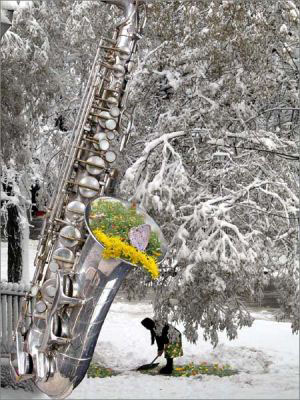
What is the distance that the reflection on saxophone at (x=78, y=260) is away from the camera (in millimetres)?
3014

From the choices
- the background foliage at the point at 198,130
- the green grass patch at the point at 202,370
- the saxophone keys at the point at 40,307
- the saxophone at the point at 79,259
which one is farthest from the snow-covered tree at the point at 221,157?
the saxophone keys at the point at 40,307

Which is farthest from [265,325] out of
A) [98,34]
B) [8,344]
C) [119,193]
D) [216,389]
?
[98,34]

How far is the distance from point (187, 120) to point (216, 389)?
49.3 inches

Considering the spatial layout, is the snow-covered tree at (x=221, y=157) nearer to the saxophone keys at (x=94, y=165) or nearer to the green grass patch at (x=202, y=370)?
the green grass patch at (x=202, y=370)

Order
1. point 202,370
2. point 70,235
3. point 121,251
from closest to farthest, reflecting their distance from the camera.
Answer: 1. point 121,251
2. point 70,235
3. point 202,370

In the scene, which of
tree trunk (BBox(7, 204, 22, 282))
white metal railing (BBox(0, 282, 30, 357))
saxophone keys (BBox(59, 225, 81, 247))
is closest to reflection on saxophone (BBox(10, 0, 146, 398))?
saxophone keys (BBox(59, 225, 81, 247))

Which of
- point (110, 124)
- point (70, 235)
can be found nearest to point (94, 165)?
point (110, 124)

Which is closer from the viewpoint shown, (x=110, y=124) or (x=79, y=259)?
(x=79, y=259)

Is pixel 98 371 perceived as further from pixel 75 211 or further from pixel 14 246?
pixel 75 211

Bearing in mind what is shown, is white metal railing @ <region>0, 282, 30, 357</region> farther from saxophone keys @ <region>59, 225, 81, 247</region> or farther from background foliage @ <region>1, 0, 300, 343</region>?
saxophone keys @ <region>59, 225, 81, 247</region>

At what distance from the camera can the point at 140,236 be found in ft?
10.0

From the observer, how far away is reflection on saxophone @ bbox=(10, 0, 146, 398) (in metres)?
3.01

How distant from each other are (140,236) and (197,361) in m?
1.01

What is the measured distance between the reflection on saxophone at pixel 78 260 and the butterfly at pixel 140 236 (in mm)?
89
